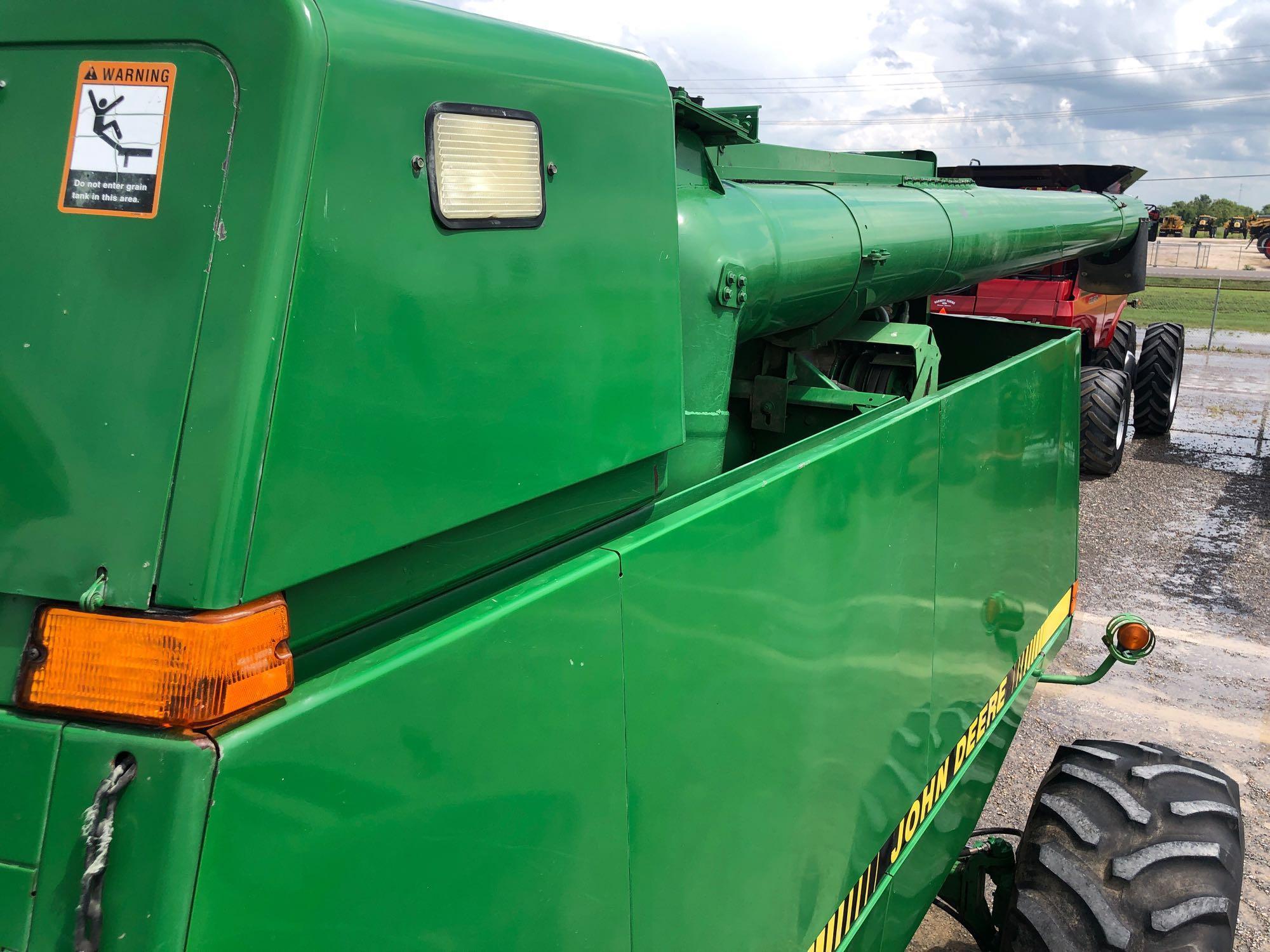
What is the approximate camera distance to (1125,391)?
377 inches

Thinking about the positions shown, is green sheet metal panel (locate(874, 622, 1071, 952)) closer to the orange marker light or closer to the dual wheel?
the orange marker light

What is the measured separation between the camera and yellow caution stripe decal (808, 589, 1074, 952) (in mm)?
2043

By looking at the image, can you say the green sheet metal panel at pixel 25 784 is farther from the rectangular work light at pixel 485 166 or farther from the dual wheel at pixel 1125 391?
the dual wheel at pixel 1125 391

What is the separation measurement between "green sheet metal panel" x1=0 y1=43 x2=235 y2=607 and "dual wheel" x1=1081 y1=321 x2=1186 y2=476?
9.31 metres

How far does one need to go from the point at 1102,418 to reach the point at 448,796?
30.6ft

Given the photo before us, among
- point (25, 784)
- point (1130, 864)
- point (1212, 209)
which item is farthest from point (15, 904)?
point (1212, 209)

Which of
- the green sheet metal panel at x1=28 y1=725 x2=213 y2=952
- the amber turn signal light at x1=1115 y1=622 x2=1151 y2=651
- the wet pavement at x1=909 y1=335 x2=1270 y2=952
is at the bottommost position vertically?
the wet pavement at x1=909 y1=335 x2=1270 y2=952

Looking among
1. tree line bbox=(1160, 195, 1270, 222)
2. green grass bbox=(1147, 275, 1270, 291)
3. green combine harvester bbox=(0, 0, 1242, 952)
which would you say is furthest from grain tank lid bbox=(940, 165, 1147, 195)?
tree line bbox=(1160, 195, 1270, 222)

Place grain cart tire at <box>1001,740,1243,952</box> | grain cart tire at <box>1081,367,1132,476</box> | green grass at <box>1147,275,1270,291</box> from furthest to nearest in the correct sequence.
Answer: green grass at <box>1147,275,1270,291</box> → grain cart tire at <box>1081,367,1132,476</box> → grain cart tire at <box>1001,740,1243,952</box>

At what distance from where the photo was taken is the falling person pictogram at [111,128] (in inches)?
37.9

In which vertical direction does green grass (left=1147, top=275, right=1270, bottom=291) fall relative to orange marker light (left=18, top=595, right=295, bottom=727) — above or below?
above

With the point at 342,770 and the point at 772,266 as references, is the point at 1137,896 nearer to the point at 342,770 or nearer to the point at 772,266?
the point at 772,266

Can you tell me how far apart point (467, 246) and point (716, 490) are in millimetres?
700

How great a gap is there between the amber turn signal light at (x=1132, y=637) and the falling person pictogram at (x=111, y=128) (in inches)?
130
